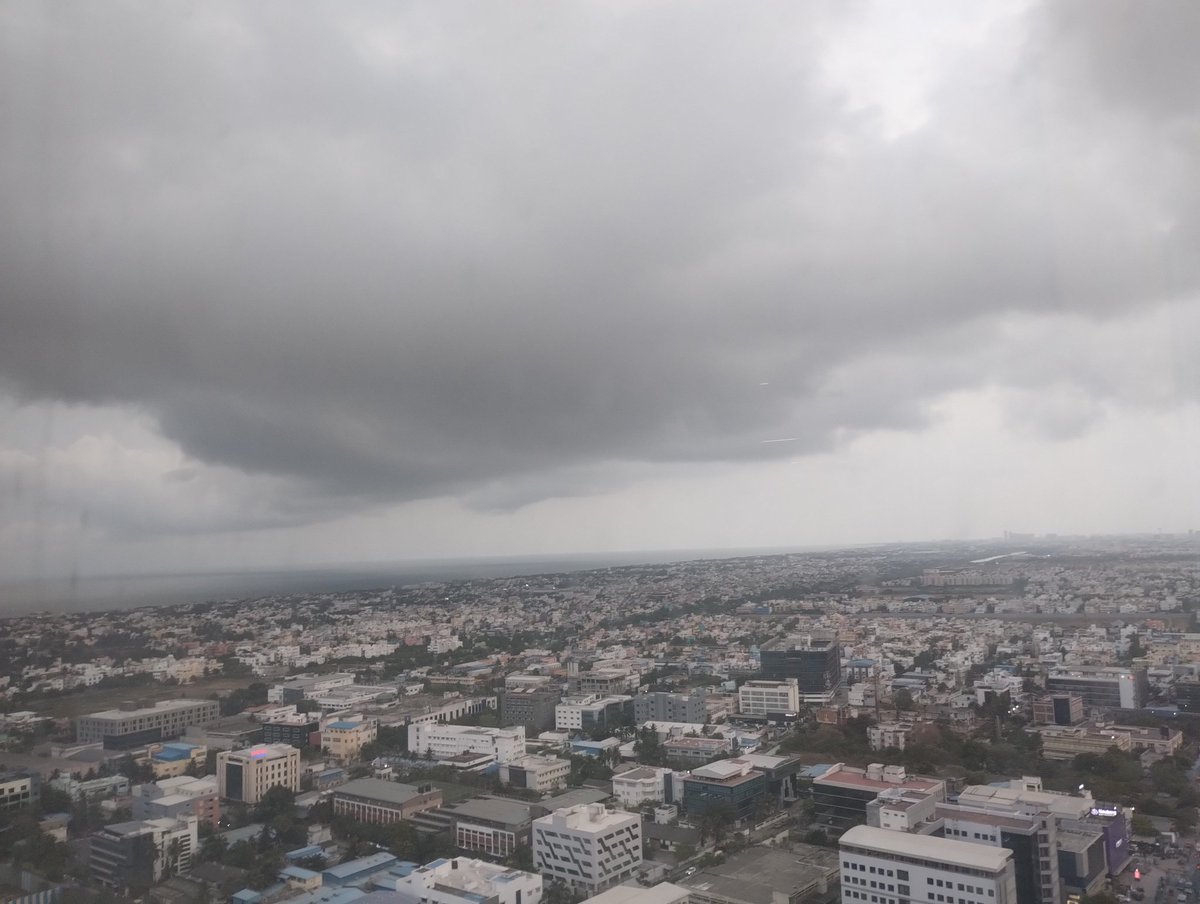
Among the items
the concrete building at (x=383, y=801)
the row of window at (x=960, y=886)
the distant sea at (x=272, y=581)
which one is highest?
the distant sea at (x=272, y=581)

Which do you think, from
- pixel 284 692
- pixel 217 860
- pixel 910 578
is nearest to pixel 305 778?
pixel 217 860

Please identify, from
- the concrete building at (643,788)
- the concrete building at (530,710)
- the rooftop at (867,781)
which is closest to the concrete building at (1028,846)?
the rooftop at (867,781)

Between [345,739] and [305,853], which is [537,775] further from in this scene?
[345,739]

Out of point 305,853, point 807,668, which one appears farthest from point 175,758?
point 807,668

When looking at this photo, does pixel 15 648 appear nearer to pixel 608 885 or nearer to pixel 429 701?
pixel 608 885

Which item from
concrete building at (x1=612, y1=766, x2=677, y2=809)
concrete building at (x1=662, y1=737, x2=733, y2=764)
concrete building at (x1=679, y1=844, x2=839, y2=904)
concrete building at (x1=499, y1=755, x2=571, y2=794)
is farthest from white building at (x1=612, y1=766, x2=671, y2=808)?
concrete building at (x1=679, y1=844, x2=839, y2=904)

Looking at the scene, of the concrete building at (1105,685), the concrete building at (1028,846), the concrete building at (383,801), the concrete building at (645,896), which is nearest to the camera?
the concrete building at (645,896)

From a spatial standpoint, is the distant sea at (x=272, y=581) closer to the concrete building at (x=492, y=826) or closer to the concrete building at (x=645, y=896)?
the concrete building at (x=492, y=826)
